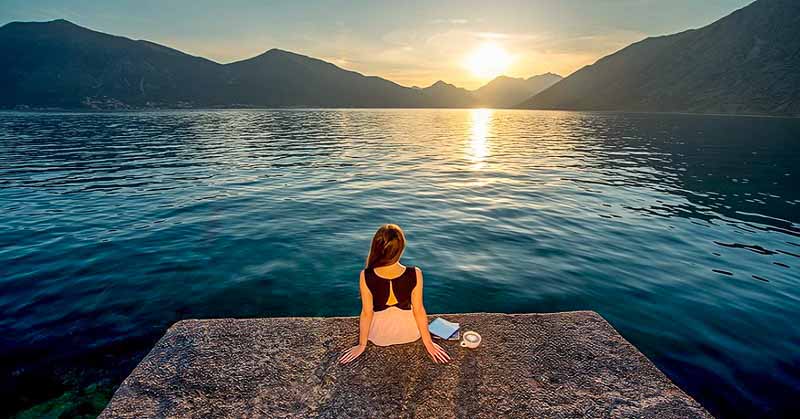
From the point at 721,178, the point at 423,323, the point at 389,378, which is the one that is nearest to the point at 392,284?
the point at 423,323

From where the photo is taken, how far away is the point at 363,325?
5.11m

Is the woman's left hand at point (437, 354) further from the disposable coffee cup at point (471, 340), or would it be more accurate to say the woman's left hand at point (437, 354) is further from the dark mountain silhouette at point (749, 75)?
the dark mountain silhouette at point (749, 75)

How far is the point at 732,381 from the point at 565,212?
401 inches

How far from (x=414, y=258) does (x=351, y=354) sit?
6.11 meters

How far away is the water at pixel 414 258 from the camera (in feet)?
22.5

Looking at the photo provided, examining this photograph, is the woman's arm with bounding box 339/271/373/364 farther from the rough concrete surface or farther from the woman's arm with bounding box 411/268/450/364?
the woman's arm with bounding box 411/268/450/364

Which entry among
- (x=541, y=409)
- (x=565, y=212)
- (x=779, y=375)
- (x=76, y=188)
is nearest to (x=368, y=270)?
(x=541, y=409)

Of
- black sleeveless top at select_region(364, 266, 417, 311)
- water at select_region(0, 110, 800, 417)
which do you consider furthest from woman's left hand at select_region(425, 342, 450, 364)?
water at select_region(0, 110, 800, 417)

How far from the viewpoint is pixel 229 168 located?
26.1 metres

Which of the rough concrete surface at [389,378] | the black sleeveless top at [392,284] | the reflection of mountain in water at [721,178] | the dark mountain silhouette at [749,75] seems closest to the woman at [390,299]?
the black sleeveless top at [392,284]

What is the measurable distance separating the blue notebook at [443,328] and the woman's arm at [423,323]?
16.2 inches

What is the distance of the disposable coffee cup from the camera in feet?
17.9

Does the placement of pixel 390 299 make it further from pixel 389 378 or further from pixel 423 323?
pixel 389 378

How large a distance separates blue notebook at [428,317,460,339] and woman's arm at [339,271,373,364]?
1145mm
